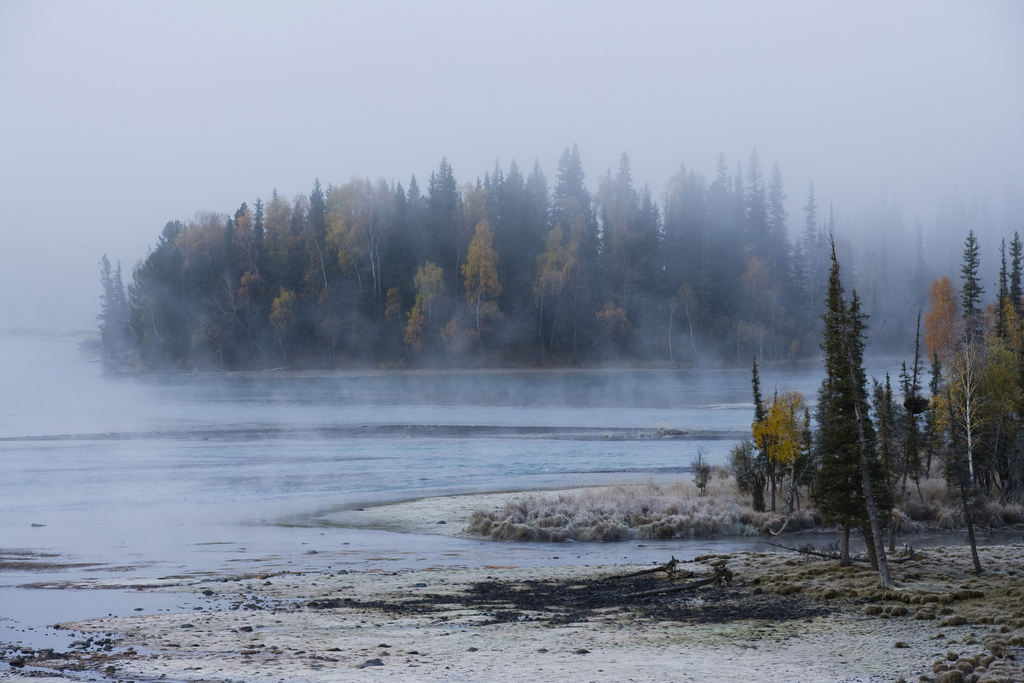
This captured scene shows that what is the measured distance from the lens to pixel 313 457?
137 ft

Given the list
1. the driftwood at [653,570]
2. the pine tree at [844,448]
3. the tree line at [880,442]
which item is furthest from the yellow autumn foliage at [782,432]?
the driftwood at [653,570]

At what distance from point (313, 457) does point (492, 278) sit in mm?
51123

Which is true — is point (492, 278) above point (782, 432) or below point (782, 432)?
above

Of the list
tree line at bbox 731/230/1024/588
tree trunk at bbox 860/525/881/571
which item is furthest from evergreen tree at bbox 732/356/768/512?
tree trunk at bbox 860/525/881/571

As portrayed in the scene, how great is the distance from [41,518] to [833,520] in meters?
25.4

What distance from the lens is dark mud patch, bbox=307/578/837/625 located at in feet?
43.3

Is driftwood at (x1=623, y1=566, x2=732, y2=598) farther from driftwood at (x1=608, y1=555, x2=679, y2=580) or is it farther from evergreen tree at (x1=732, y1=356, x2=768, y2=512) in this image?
evergreen tree at (x1=732, y1=356, x2=768, y2=512)

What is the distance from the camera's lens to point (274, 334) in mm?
102875

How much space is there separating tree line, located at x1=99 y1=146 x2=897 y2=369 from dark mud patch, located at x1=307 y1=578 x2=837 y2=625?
2932 inches

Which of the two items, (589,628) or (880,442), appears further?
(880,442)

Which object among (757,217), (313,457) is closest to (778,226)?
(757,217)

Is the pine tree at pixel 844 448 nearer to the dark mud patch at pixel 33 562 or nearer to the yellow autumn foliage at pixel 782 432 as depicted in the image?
the yellow autumn foliage at pixel 782 432

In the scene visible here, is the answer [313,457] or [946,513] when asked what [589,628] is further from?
[313,457]

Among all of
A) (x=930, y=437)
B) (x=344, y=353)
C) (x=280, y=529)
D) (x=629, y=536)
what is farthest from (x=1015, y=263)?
(x=344, y=353)
